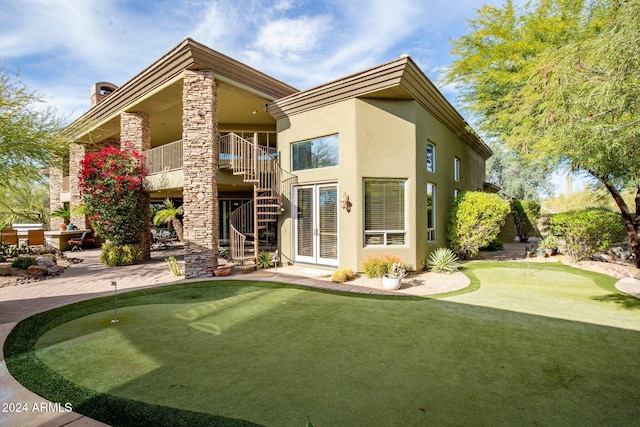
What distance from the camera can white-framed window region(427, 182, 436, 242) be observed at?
9.62m

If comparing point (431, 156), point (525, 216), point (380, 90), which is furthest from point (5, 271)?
point (525, 216)

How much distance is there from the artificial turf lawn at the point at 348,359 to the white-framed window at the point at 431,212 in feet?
12.5

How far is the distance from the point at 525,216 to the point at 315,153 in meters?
15.0

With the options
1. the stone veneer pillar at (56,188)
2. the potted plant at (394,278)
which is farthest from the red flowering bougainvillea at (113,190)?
the stone veneer pillar at (56,188)

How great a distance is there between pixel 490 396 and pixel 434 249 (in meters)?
7.37

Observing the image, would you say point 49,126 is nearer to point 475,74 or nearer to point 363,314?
Result: point 363,314

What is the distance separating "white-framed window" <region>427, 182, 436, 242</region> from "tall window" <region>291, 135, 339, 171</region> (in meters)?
3.43

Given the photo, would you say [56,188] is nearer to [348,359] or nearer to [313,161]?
[313,161]

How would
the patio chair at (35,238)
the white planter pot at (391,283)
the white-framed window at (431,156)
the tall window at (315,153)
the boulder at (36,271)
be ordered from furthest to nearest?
the patio chair at (35,238)
the white-framed window at (431,156)
the tall window at (315,153)
the boulder at (36,271)
the white planter pot at (391,283)

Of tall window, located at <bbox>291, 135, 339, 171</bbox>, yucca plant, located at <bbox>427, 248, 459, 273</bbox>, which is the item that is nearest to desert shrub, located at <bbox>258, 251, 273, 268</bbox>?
tall window, located at <bbox>291, 135, 339, 171</bbox>

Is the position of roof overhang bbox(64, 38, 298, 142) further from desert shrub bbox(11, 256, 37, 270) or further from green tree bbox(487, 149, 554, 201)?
green tree bbox(487, 149, 554, 201)

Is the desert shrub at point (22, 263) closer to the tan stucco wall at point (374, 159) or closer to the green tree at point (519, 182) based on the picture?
the tan stucco wall at point (374, 159)

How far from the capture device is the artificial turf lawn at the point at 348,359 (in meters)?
2.53

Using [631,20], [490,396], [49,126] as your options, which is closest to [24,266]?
[49,126]
